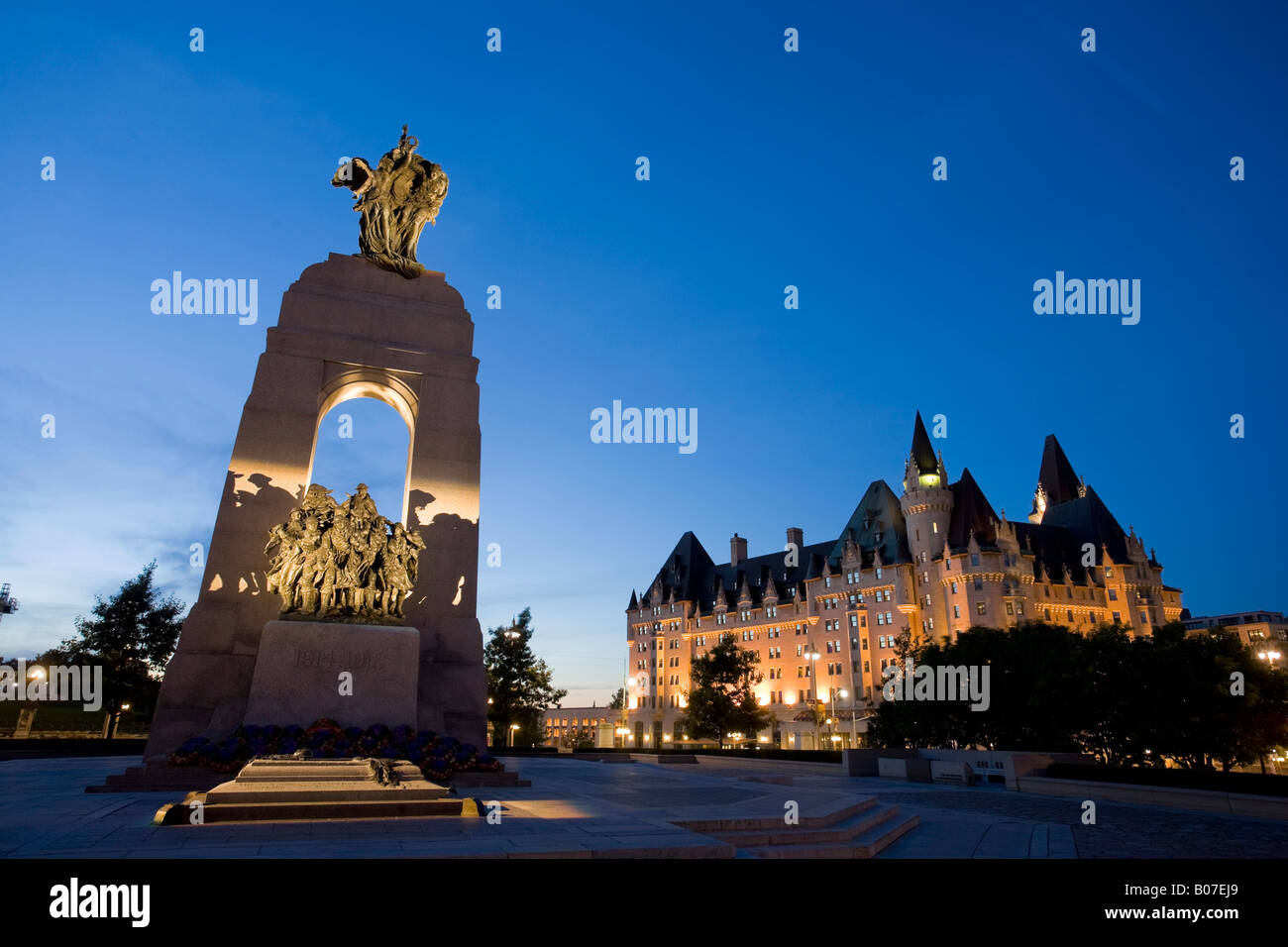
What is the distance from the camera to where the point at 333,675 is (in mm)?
19484

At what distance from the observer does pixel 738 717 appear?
7506 cm

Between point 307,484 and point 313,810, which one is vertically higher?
point 307,484

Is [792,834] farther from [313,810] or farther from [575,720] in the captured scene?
[575,720]

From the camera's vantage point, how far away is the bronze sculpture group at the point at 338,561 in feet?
67.2

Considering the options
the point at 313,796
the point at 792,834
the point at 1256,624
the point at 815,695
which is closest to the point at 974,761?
the point at 792,834

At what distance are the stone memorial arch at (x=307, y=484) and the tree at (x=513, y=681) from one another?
83.0 ft

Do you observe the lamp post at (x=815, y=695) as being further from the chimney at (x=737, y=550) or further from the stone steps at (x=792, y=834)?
Answer: the stone steps at (x=792, y=834)

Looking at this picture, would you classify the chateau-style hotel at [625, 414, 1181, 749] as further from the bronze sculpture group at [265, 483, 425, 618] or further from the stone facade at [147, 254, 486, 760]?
the bronze sculpture group at [265, 483, 425, 618]

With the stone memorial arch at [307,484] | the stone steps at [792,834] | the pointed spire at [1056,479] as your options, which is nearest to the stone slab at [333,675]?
the stone memorial arch at [307,484]

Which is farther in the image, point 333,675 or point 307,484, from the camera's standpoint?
point 307,484

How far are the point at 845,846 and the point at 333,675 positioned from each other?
14.1 metres

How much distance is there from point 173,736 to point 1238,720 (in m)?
38.8

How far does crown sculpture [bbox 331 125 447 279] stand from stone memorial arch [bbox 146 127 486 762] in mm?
237
